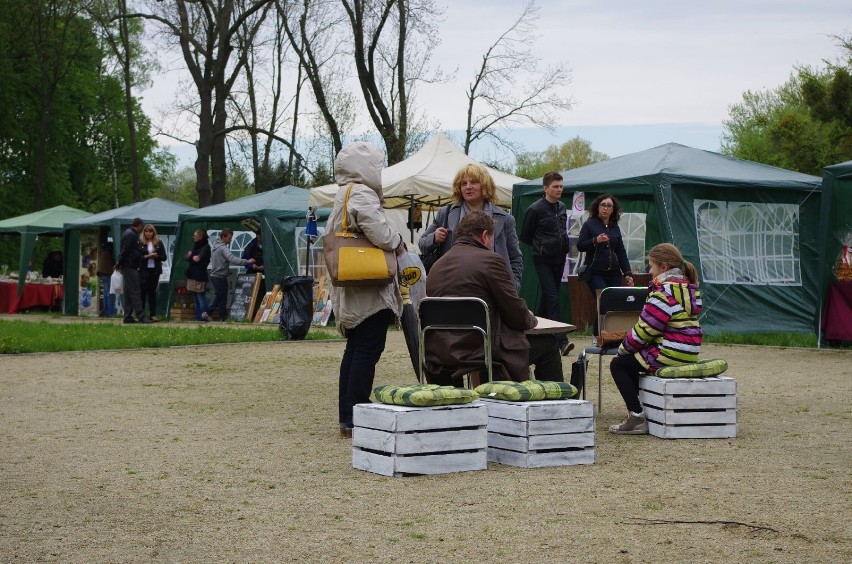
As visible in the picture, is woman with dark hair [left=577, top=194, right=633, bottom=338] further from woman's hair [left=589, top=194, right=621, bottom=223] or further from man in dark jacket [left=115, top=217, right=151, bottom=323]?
man in dark jacket [left=115, top=217, right=151, bottom=323]

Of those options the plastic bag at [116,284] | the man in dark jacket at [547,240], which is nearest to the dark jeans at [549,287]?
the man in dark jacket at [547,240]

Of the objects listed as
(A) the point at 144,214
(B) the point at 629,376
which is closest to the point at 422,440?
(B) the point at 629,376

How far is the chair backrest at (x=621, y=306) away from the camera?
8.48 metres

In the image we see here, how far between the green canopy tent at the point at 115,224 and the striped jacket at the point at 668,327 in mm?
20561

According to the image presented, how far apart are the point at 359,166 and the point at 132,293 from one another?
54.1ft

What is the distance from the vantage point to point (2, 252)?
47.3 meters

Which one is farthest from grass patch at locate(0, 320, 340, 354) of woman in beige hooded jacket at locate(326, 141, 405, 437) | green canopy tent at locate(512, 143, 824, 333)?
woman in beige hooded jacket at locate(326, 141, 405, 437)

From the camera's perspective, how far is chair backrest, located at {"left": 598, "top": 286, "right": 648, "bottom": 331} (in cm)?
848

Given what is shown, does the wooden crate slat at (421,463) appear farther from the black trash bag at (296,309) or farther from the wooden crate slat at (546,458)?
the black trash bag at (296,309)

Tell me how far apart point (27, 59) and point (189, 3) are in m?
15.0

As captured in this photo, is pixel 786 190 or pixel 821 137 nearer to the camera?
pixel 786 190

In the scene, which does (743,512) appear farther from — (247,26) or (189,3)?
(247,26)

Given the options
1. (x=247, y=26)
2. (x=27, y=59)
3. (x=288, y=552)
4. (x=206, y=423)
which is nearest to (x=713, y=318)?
(x=206, y=423)

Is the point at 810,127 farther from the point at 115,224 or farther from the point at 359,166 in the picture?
the point at 359,166
